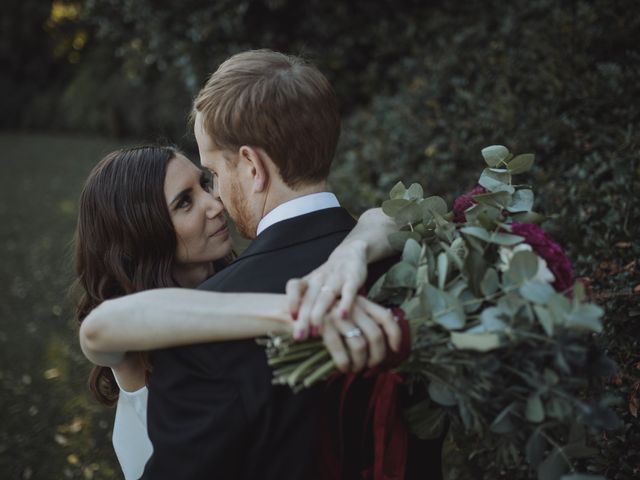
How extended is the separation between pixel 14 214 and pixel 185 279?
12151mm

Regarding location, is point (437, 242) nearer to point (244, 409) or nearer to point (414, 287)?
point (414, 287)

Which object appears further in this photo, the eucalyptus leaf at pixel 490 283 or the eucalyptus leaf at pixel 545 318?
the eucalyptus leaf at pixel 490 283

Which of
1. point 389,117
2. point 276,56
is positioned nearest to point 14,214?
point 389,117

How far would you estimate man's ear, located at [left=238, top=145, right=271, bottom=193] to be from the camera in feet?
6.21

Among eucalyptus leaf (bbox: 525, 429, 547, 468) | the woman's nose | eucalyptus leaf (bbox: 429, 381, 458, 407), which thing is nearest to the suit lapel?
eucalyptus leaf (bbox: 429, 381, 458, 407)

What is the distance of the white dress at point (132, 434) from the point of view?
93.9 inches

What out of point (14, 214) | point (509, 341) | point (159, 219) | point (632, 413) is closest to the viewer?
point (509, 341)

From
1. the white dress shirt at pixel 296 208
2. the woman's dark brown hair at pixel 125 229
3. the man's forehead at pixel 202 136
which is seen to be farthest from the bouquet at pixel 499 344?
the woman's dark brown hair at pixel 125 229

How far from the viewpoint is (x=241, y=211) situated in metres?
2.03

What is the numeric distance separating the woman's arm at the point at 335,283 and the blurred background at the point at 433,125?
100 centimetres

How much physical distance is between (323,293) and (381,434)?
1.63ft

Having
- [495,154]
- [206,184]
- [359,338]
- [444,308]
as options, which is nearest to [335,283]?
[359,338]

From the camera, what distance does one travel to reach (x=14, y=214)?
43.4ft

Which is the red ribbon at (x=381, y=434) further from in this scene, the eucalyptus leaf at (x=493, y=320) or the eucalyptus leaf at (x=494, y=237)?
the eucalyptus leaf at (x=494, y=237)
